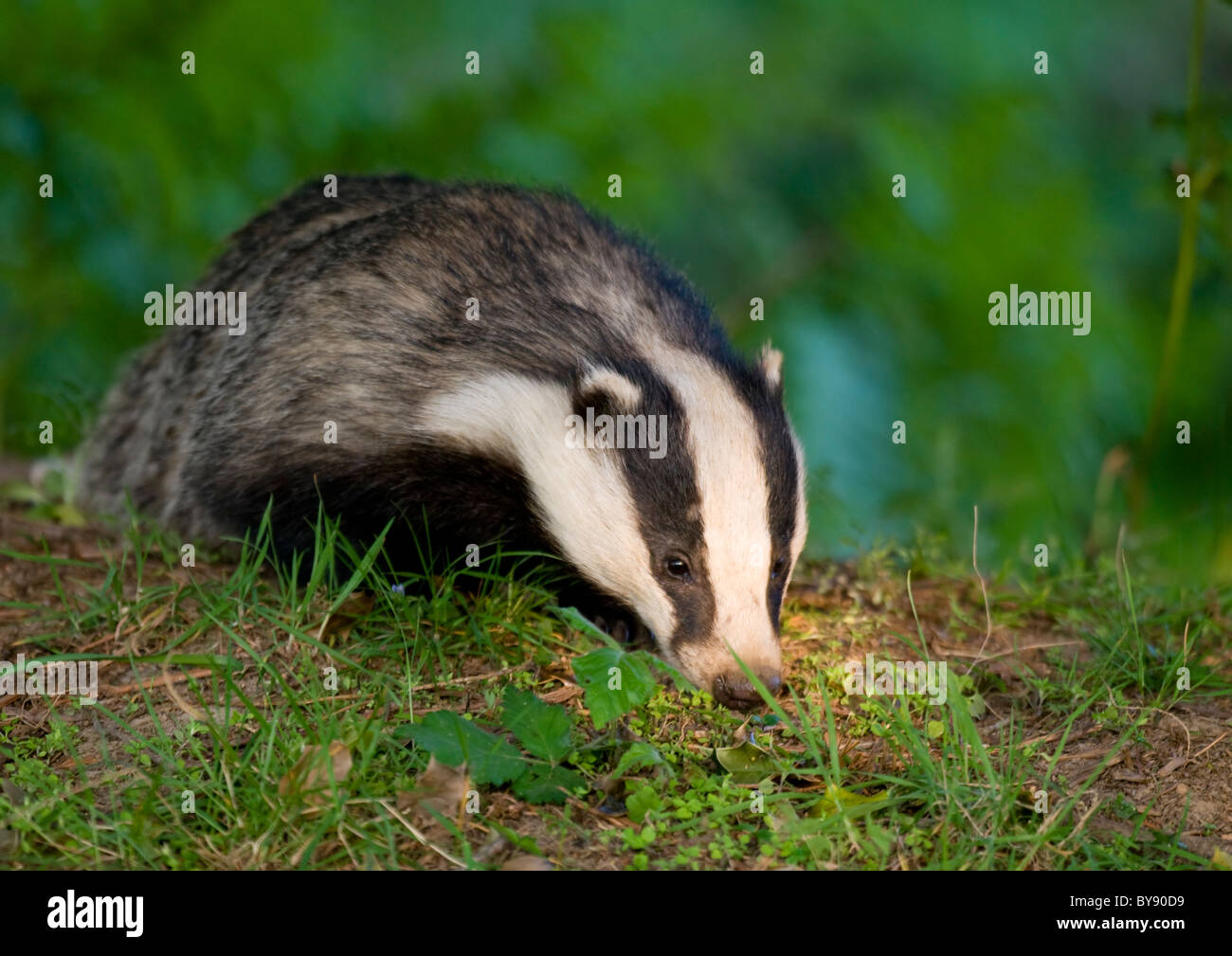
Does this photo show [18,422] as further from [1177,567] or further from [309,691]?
[1177,567]

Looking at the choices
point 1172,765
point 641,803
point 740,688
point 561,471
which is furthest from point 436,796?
point 1172,765

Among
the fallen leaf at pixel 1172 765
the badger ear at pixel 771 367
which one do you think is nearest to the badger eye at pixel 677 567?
the badger ear at pixel 771 367

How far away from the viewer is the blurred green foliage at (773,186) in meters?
5.37

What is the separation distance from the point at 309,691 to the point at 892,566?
1983 millimetres

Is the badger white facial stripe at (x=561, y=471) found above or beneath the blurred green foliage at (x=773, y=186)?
beneath

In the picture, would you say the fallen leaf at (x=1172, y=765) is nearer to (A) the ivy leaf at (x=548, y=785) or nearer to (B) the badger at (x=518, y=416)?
(B) the badger at (x=518, y=416)

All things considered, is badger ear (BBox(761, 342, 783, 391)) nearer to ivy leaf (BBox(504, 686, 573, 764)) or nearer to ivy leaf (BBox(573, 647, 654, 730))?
ivy leaf (BBox(573, 647, 654, 730))

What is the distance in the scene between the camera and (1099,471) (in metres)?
6.00

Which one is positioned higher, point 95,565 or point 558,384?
point 558,384

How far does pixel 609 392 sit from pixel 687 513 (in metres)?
0.37

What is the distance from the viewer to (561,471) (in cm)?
358

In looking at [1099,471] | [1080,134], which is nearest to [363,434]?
[1099,471]

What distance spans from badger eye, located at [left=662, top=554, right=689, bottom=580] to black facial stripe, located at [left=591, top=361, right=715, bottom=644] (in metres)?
0.02

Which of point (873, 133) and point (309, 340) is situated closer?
point (309, 340)
